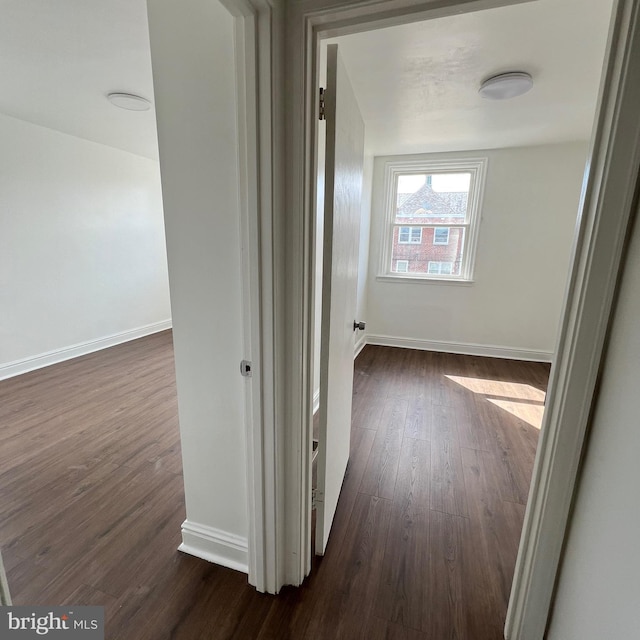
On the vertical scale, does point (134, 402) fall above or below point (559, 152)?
below

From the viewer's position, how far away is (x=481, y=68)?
2.05 m

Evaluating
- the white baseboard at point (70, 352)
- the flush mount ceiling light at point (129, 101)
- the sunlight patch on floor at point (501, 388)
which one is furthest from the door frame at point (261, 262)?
the white baseboard at point (70, 352)

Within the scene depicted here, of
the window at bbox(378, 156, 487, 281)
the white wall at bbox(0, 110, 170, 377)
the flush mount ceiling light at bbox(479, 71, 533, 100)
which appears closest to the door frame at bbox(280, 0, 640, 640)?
the flush mount ceiling light at bbox(479, 71, 533, 100)

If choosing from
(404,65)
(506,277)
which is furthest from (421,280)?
(404,65)

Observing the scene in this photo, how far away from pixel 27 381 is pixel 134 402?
1.21m

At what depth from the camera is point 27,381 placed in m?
3.16

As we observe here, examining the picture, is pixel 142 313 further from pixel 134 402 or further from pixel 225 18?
pixel 225 18

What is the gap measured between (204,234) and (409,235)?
11.8ft

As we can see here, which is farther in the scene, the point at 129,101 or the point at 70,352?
the point at 70,352

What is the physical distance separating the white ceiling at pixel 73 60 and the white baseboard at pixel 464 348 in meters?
3.58

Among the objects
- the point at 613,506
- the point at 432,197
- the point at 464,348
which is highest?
the point at 432,197

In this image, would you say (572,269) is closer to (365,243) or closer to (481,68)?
(481,68)

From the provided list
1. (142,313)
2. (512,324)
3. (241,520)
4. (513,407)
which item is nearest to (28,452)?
(241,520)

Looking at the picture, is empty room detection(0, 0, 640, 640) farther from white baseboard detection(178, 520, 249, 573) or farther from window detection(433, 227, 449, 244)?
window detection(433, 227, 449, 244)
